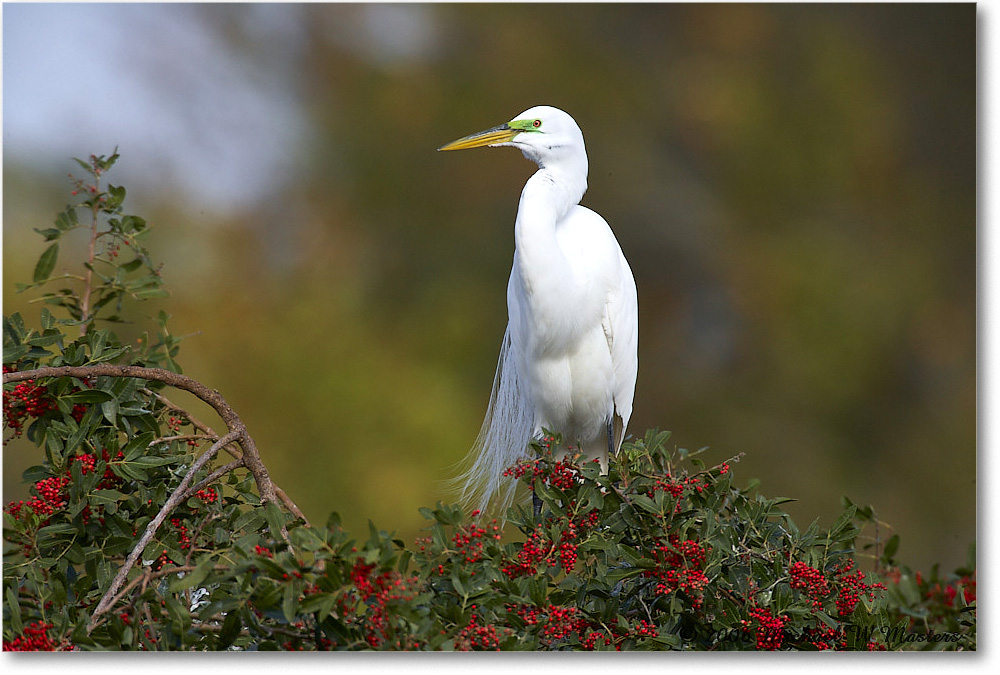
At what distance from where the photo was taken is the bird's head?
5.01ft

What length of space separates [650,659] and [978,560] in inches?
23.1

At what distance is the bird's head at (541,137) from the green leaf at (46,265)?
2.19 ft

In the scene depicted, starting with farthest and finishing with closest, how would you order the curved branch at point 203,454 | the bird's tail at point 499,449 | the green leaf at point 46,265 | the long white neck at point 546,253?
the bird's tail at point 499,449, the long white neck at point 546,253, the green leaf at point 46,265, the curved branch at point 203,454

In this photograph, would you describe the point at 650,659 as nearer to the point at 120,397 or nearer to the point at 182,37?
the point at 120,397

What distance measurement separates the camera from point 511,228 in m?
2.84

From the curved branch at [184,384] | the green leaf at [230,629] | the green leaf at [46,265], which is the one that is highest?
the green leaf at [46,265]

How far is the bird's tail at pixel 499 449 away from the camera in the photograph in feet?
6.22

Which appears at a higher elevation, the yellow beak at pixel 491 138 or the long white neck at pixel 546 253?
the yellow beak at pixel 491 138

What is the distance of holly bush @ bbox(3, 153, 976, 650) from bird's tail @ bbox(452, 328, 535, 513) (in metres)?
0.58

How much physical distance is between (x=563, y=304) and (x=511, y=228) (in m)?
1.29

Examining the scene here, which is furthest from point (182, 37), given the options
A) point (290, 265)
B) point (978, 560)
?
point (978, 560)

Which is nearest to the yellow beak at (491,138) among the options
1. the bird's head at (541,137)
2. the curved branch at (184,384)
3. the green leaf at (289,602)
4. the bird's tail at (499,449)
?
the bird's head at (541,137)

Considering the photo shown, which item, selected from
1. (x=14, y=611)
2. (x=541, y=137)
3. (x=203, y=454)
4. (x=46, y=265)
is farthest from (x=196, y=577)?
(x=541, y=137)

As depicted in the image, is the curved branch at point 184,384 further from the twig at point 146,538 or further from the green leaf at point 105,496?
the green leaf at point 105,496
